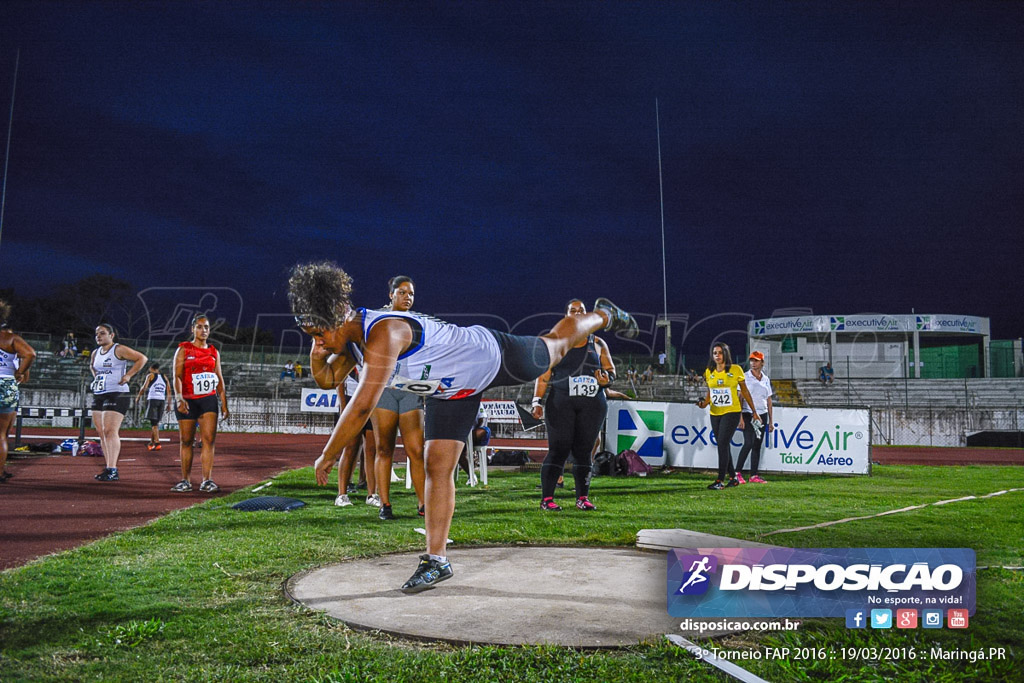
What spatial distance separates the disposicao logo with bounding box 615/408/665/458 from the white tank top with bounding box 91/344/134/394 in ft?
27.0

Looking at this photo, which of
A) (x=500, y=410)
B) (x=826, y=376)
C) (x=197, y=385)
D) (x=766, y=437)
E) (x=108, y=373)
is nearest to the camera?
(x=197, y=385)

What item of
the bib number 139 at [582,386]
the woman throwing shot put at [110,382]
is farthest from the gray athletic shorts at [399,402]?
the woman throwing shot put at [110,382]

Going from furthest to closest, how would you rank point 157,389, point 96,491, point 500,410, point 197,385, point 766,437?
point 157,389, point 500,410, point 766,437, point 96,491, point 197,385

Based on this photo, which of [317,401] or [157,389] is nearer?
[157,389]

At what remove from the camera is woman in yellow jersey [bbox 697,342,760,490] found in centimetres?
998

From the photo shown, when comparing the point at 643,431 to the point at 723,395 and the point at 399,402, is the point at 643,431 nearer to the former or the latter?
the point at 723,395

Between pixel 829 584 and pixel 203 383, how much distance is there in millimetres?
7316

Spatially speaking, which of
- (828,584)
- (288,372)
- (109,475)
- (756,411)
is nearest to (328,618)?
(828,584)

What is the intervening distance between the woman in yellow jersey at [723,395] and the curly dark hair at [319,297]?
7183 mm

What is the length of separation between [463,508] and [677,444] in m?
6.36

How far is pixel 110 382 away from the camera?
31.3 ft

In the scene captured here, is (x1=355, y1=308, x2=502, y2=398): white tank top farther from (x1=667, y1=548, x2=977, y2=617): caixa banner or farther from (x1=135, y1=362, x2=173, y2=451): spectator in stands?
(x1=135, y1=362, x2=173, y2=451): spectator in stands

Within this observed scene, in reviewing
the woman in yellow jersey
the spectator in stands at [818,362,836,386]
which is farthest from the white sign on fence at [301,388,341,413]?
the spectator in stands at [818,362,836,386]

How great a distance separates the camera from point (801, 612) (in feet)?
12.0
